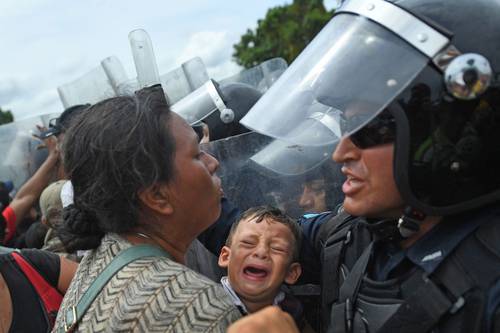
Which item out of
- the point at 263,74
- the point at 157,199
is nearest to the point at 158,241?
the point at 157,199

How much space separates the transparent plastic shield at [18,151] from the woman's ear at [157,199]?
3.83m

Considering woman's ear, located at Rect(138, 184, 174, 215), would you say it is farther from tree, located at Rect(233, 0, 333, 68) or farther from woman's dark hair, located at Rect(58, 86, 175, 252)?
tree, located at Rect(233, 0, 333, 68)

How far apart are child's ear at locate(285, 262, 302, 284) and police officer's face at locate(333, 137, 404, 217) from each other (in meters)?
0.59

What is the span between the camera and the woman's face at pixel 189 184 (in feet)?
4.95

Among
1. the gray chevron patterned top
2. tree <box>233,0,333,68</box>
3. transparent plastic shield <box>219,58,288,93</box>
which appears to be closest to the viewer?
the gray chevron patterned top

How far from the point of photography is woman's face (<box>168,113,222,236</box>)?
4.95ft

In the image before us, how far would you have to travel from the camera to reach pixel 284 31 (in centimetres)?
2994

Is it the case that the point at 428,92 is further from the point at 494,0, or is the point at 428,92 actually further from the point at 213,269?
the point at 213,269

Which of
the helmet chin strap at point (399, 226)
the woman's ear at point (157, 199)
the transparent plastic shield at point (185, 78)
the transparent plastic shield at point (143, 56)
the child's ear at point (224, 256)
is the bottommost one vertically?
the child's ear at point (224, 256)

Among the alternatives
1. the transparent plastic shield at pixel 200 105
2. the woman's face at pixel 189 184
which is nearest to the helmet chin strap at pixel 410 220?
the woman's face at pixel 189 184

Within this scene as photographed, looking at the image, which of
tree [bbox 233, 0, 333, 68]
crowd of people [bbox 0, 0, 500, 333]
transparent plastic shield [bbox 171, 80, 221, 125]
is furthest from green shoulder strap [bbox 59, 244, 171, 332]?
tree [bbox 233, 0, 333, 68]

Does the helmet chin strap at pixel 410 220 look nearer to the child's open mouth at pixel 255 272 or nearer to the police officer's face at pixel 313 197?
the child's open mouth at pixel 255 272

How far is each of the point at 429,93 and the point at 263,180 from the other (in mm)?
1197

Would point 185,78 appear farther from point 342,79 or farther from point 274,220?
point 342,79
